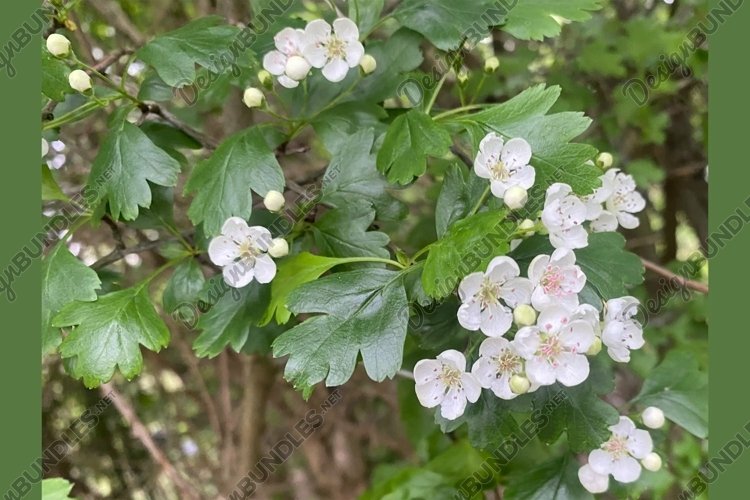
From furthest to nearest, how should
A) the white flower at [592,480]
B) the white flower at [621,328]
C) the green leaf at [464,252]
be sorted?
the white flower at [592,480] → the white flower at [621,328] → the green leaf at [464,252]

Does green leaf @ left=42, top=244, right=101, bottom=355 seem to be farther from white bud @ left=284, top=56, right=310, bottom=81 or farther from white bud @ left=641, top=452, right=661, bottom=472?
white bud @ left=641, top=452, right=661, bottom=472

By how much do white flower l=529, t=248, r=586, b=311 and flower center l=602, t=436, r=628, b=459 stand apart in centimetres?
30

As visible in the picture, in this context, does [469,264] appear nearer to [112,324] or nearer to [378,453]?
[112,324]

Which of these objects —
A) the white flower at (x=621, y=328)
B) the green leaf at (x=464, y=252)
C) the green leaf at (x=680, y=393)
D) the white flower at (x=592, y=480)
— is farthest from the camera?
the green leaf at (x=680, y=393)

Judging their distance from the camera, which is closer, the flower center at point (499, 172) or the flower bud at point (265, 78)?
the flower center at point (499, 172)

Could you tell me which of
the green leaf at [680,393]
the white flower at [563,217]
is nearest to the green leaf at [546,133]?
the white flower at [563,217]

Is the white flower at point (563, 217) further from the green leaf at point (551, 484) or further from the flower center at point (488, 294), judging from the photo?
the green leaf at point (551, 484)

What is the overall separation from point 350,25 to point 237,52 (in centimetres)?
15

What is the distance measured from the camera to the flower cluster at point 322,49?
83 centimetres

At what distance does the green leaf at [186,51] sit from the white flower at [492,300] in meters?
0.44

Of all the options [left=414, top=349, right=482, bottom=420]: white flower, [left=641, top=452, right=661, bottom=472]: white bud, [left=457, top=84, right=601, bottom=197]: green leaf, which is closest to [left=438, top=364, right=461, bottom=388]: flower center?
[left=414, top=349, right=482, bottom=420]: white flower

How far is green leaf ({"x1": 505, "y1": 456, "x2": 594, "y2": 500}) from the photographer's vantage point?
918 mm

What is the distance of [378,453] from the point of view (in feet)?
6.72

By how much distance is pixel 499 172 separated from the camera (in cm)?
74
